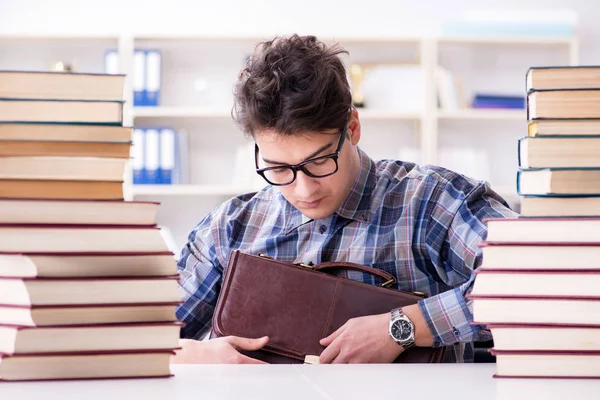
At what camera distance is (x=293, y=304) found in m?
1.54

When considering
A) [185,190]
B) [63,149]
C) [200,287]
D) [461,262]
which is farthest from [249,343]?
[185,190]

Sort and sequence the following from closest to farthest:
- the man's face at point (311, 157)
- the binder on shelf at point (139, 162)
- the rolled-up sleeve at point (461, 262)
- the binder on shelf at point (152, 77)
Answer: the rolled-up sleeve at point (461, 262), the man's face at point (311, 157), the binder on shelf at point (139, 162), the binder on shelf at point (152, 77)

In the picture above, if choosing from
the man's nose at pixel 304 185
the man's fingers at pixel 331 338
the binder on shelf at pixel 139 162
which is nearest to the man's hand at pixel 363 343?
the man's fingers at pixel 331 338

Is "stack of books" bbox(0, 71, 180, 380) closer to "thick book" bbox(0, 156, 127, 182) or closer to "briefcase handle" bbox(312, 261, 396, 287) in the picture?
"thick book" bbox(0, 156, 127, 182)

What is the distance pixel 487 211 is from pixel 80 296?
974 mm

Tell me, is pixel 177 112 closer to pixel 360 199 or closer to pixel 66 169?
pixel 360 199

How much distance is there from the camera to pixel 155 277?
863 millimetres

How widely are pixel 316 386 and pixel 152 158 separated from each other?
317 cm

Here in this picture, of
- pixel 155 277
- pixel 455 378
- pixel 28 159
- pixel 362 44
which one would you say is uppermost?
pixel 362 44

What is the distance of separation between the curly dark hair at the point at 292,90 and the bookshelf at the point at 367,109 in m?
2.35

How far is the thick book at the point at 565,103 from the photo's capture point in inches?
33.7

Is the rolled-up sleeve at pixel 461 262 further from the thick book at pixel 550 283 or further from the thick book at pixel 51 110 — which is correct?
the thick book at pixel 51 110

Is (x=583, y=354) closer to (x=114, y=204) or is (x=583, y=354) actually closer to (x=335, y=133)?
(x=114, y=204)

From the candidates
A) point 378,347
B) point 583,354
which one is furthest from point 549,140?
point 378,347
